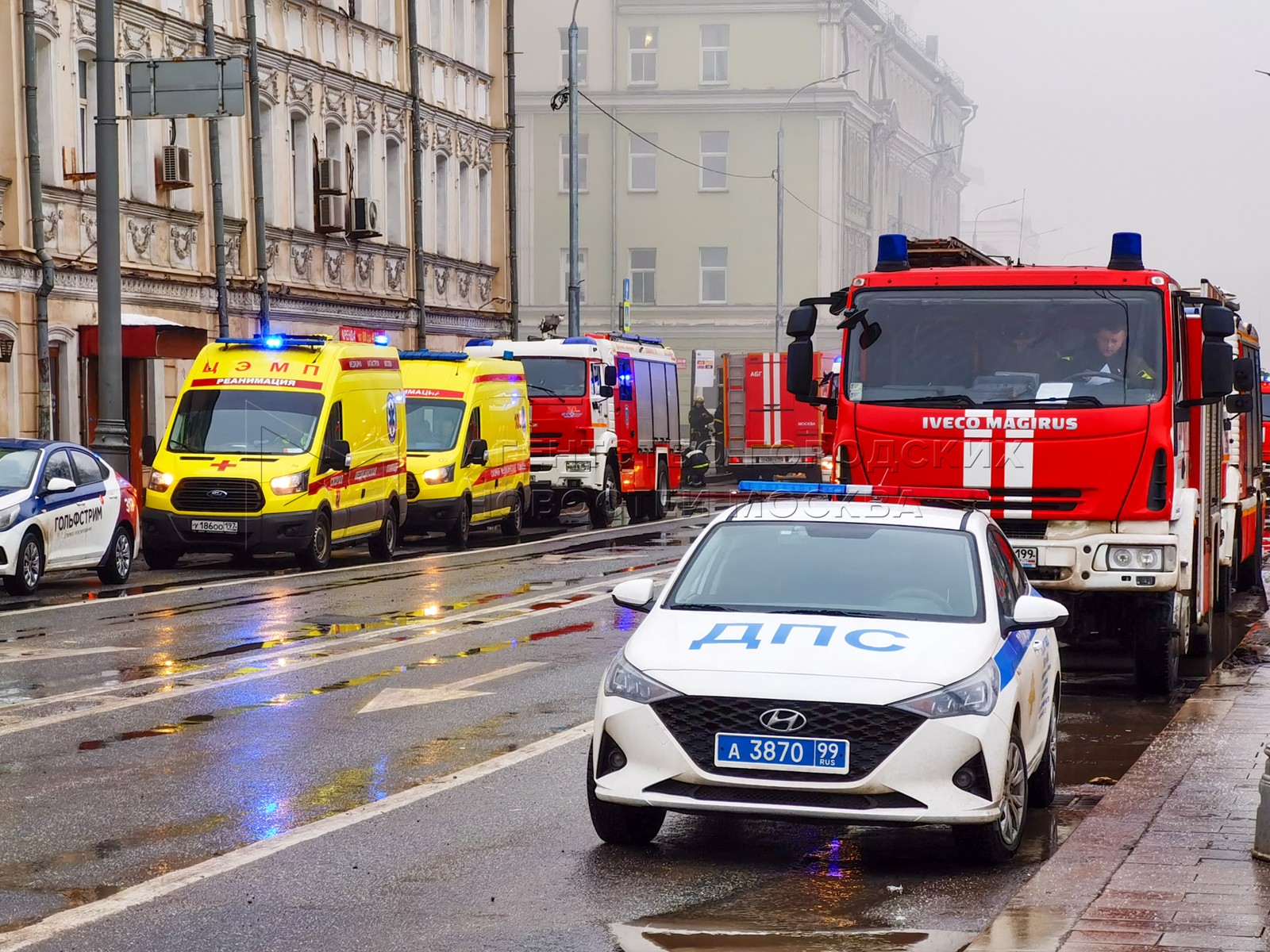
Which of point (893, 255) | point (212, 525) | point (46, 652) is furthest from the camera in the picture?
point (212, 525)

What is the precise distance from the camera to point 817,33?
253 feet

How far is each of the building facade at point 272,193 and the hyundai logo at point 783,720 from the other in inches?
779

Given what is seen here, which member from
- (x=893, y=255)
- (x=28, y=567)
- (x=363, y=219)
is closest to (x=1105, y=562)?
(x=893, y=255)

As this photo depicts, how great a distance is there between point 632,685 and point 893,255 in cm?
682

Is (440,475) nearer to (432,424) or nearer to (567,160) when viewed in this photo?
(432,424)

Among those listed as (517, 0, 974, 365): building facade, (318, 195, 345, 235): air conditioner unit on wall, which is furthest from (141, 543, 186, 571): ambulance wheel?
(517, 0, 974, 365): building facade

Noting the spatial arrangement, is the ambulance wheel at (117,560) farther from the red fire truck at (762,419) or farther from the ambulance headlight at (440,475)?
the red fire truck at (762,419)

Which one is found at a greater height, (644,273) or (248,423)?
(644,273)

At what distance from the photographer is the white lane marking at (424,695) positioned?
12688mm

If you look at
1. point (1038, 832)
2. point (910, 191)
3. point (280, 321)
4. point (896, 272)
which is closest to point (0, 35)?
point (280, 321)

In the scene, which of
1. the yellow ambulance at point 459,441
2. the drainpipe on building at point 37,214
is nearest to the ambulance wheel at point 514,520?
the yellow ambulance at point 459,441

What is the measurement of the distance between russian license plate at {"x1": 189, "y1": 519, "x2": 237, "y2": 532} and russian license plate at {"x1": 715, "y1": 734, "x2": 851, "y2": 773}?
1657cm

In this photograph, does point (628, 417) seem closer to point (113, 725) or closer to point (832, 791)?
point (113, 725)

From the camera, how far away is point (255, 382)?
81.9 feet
